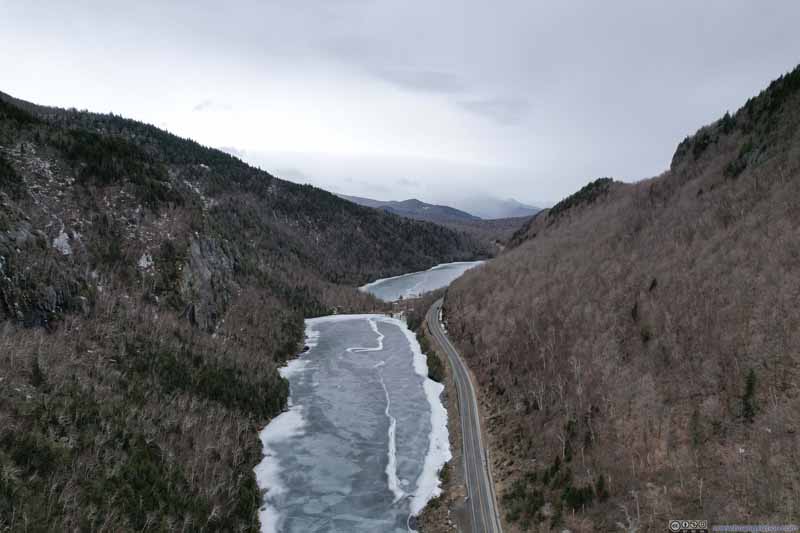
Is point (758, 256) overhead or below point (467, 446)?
overhead

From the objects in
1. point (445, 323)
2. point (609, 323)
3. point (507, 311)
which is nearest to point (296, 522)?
point (609, 323)

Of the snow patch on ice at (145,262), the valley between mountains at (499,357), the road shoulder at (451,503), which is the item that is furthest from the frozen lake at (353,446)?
the snow patch on ice at (145,262)

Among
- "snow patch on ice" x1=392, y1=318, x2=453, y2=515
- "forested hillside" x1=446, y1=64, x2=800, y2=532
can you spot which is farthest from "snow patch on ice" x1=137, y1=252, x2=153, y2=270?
"forested hillside" x1=446, y1=64, x2=800, y2=532

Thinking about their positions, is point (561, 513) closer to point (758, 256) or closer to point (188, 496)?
point (758, 256)

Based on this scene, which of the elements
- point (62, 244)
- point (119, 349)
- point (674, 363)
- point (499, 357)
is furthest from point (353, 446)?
point (62, 244)

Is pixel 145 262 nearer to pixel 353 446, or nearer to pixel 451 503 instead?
pixel 353 446

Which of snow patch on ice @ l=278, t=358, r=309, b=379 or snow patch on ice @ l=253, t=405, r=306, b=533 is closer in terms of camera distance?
snow patch on ice @ l=253, t=405, r=306, b=533

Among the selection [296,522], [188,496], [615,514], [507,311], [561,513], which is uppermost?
[507,311]

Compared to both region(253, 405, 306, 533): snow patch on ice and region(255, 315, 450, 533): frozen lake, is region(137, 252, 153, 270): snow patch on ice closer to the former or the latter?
region(255, 315, 450, 533): frozen lake
